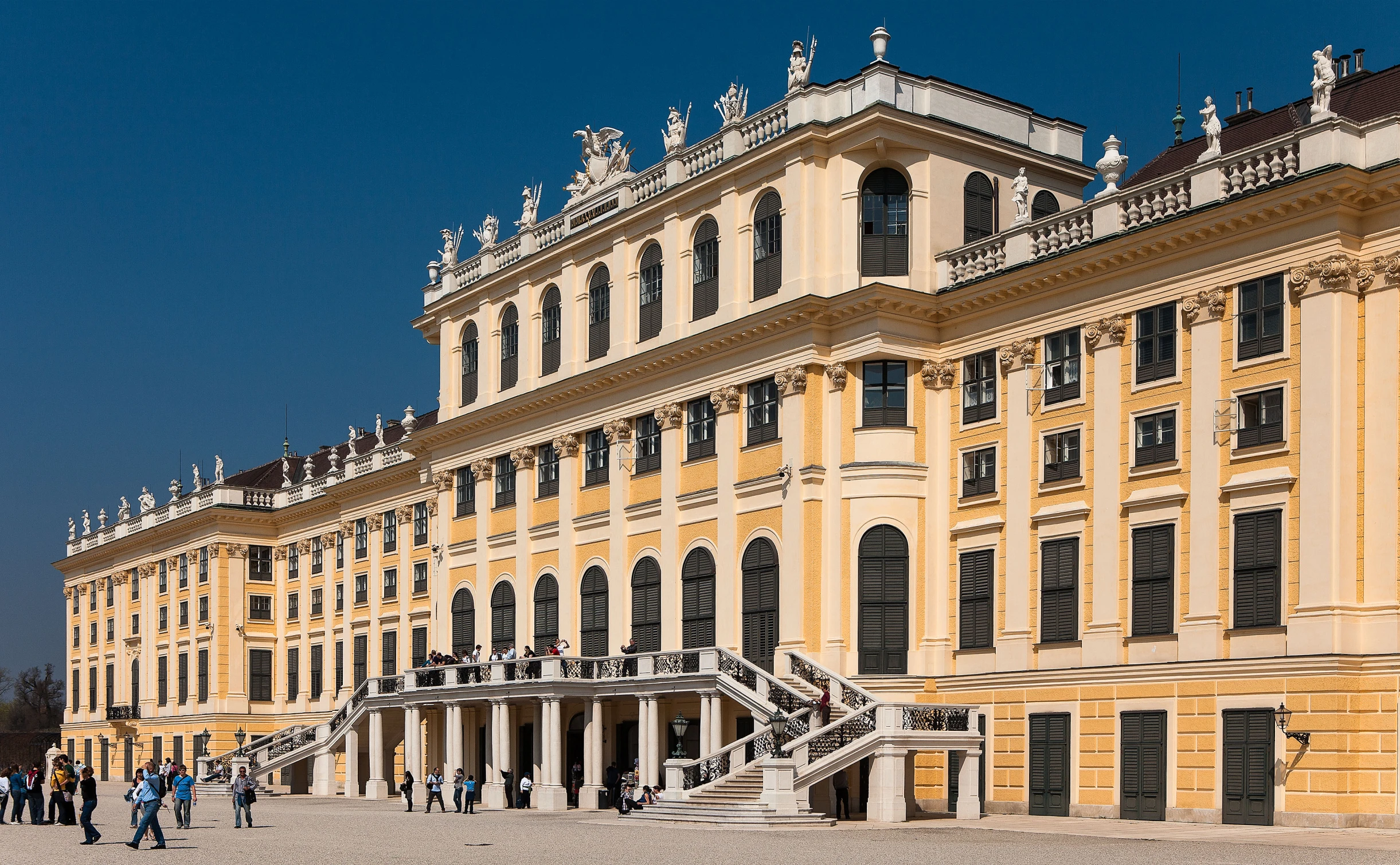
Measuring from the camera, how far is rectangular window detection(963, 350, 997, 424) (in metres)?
44.0

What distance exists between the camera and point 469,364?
202 feet

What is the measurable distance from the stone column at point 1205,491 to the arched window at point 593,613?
20177mm

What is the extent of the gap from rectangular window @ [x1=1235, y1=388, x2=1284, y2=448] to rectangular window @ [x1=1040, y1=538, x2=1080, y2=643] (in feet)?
17.7

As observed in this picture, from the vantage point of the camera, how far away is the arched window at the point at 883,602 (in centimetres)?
4450

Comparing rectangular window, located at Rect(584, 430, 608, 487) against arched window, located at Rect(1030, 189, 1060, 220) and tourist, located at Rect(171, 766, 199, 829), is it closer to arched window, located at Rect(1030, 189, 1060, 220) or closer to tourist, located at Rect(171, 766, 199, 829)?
arched window, located at Rect(1030, 189, 1060, 220)

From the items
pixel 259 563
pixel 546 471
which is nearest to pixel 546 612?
pixel 546 471

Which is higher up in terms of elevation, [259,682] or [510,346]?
[510,346]

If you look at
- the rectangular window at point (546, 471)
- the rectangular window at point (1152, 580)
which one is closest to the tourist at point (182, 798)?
the rectangular window at point (546, 471)

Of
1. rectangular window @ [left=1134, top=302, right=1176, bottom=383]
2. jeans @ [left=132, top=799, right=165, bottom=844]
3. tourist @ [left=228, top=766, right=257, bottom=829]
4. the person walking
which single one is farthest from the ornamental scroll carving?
the person walking

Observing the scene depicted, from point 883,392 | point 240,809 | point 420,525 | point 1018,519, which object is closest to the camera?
point 1018,519

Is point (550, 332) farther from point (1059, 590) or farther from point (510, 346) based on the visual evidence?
point (1059, 590)

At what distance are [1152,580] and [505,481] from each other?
85.3 ft

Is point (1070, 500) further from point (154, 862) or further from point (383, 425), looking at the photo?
point (383, 425)

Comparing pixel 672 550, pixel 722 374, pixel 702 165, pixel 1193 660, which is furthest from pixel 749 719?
pixel 702 165
